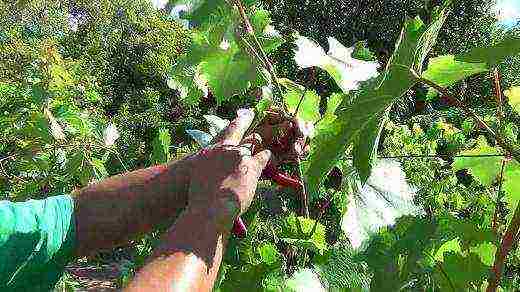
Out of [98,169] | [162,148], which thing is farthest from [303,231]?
[98,169]

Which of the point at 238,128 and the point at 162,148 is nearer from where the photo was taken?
the point at 238,128

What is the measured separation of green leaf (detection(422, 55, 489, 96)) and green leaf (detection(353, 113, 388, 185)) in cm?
8

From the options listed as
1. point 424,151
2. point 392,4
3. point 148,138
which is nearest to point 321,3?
point 392,4

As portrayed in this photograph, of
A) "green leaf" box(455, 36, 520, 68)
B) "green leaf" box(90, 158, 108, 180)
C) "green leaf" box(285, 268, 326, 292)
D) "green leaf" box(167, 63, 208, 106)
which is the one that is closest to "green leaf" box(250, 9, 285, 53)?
"green leaf" box(167, 63, 208, 106)

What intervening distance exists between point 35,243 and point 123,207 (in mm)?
189

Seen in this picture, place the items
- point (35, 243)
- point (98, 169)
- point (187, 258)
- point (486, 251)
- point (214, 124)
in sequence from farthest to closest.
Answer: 1. point (98, 169)
2. point (214, 124)
3. point (35, 243)
4. point (486, 251)
5. point (187, 258)

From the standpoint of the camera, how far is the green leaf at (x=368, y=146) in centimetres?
95

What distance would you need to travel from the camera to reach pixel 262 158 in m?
1.27

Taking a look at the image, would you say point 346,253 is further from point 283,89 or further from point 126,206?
point 126,206

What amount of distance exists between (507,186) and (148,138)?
1509cm

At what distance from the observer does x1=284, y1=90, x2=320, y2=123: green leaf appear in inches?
57.4

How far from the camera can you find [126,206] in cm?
158

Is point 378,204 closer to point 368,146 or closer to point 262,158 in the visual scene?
point 262,158

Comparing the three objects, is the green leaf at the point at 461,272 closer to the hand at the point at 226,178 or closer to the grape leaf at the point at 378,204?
the grape leaf at the point at 378,204
